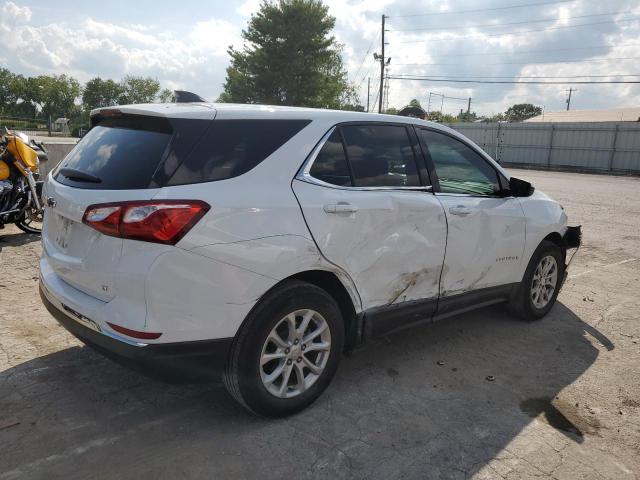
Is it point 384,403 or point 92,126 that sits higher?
point 92,126

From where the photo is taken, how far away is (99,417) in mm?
2963

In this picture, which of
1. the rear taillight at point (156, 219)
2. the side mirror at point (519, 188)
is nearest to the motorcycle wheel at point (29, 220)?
the rear taillight at point (156, 219)

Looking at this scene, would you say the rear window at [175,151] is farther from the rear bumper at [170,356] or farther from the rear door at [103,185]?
the rear bumper at [170,356]

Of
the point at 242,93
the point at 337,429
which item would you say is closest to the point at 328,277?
the point at 337,429

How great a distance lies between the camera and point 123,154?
2.79m

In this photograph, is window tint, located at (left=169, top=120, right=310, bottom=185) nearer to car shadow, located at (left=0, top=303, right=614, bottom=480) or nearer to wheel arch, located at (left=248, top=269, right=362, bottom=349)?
wheel arch, located at (left=248, top=269, right=362, bottom=349)

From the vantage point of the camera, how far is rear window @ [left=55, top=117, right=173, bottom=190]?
103 inches

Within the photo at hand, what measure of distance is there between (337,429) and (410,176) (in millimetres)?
1718

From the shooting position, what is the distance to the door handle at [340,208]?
2.98 m

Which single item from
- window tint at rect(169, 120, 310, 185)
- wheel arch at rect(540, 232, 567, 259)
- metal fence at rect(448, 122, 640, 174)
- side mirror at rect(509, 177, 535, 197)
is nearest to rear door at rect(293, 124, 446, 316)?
window tint at rect(169, 120, 310, 185)

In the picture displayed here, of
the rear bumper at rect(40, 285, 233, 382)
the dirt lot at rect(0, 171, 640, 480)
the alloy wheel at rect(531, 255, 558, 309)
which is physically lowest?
the dirt lot at rect(0, 171, 640, 480)

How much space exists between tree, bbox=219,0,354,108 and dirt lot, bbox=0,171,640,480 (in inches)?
1390

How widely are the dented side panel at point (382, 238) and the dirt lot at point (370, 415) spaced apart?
0.57 metres

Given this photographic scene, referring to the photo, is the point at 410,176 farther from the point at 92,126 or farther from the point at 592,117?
the point at 592,117
